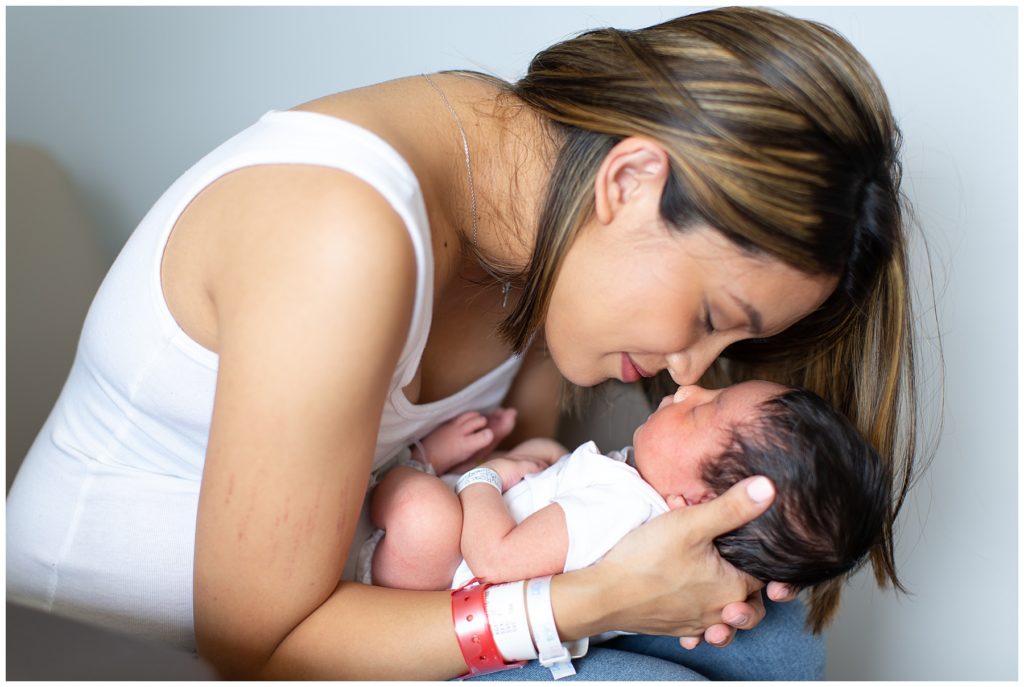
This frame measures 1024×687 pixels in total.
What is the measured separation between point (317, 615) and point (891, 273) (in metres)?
0.85

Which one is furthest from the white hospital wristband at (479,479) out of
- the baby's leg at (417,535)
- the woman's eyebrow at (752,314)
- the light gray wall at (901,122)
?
the light gray wall at (901,122)

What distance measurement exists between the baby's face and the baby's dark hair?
16mm

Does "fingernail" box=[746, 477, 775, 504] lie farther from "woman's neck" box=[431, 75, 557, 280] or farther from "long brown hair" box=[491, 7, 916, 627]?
"woman's neck" box=[431, 75, 557, 280]

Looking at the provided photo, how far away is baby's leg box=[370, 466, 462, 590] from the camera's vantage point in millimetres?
1157

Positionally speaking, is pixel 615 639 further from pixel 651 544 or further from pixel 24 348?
pixel 24 348

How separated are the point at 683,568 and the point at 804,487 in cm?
17

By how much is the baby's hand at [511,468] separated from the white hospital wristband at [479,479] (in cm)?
4

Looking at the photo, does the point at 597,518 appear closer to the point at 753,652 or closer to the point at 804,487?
the point at 804,487

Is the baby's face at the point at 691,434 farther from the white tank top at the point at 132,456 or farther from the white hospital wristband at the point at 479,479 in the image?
the white tank top at the point at 132,456

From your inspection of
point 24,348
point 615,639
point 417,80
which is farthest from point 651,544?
point 24,348

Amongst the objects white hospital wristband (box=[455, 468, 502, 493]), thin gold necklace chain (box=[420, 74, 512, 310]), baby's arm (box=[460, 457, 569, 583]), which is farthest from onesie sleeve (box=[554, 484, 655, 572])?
thin gold necklace chain (box=[420, 74, 512, 310])

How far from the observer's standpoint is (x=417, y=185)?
3.09 feet

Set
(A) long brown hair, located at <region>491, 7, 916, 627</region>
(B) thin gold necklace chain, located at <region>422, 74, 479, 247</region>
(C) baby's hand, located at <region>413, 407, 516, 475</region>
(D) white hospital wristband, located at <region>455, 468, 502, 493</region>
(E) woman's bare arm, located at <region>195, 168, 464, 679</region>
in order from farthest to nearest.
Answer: (C) baby's hand, located at <region>413, 407, 516, 475</region>
(D) white hospital wristband, located at <region>455, 468, 502, 493</region>
(B) thin gold necklace chain, located at <region>422, 74, 479, 247</region>
(A) long brown hair, located at <region>491, 7, 916, 627</region>
(E) woman's bare arm, located at <region>195, 168, 464, 679</region>

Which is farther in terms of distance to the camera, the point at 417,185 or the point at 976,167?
the point at 976,167
